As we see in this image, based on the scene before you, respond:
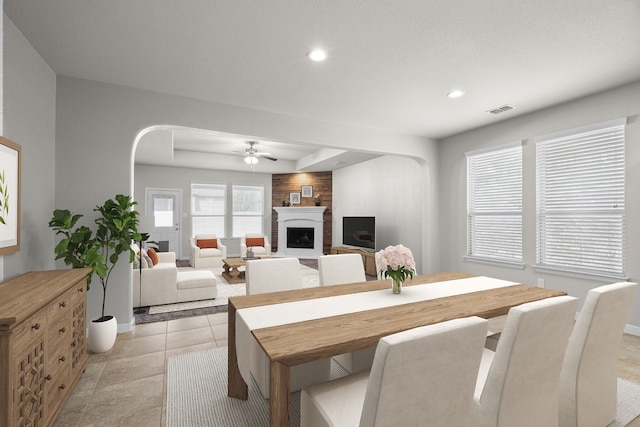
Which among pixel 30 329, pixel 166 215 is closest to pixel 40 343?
pixel 30 329

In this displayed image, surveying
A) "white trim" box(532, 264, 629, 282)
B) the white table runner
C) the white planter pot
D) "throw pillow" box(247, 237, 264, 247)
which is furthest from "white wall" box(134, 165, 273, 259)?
the white table runner

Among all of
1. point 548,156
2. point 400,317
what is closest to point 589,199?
point 548,156

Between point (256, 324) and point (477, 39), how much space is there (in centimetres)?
252

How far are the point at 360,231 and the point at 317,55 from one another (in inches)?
188

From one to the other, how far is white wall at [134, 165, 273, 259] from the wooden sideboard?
643cm

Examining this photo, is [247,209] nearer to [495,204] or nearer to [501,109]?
[495,204]

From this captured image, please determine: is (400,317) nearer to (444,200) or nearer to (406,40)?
(406,40)

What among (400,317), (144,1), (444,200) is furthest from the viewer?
(444,200)

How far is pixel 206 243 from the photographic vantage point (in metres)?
7.83

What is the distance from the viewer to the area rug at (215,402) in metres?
1.89

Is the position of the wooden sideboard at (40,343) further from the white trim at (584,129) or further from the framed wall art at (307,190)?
the framed wall art at (307,190)

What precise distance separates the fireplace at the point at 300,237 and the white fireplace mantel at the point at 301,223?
89 millimetres

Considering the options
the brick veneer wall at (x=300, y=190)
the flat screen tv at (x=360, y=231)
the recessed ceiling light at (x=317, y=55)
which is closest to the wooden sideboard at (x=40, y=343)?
the recessed ceiling light at (x=317, y=55)

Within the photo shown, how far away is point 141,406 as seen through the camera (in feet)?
6.66
